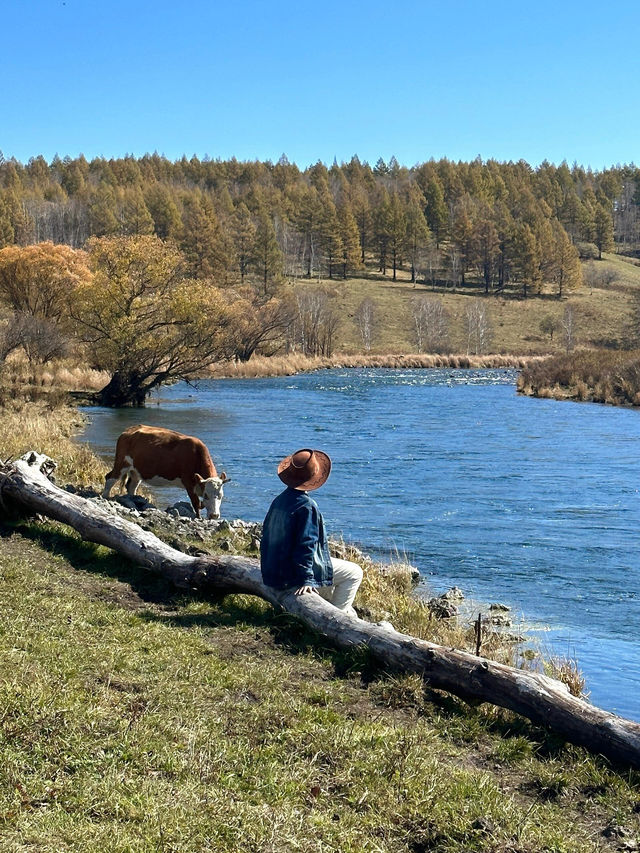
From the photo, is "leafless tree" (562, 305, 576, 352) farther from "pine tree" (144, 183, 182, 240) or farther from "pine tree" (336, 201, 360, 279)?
"pine tree" (144, 183, 182, 240)

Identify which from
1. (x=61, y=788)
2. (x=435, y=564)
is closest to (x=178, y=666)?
(x=61, y=788)

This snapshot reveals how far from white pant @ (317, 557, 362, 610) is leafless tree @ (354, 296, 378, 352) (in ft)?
272

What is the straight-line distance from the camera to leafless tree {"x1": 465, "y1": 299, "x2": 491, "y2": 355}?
9356 cm

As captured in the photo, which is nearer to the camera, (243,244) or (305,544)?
(305,544)

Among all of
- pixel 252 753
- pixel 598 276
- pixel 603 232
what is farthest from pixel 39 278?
pixel 603 232

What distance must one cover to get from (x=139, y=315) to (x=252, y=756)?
41.1 metres

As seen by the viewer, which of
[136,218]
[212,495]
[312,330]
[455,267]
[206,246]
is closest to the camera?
[212,495]

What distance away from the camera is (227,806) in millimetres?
4926

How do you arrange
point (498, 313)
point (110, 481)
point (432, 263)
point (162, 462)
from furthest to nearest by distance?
point (432, 263)
point (498, 313)
point (110, 481)
point (162, 462)

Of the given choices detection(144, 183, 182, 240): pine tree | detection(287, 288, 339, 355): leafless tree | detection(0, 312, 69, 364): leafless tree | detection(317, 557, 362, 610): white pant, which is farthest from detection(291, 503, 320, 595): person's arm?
detection(144, 183, 182, 240): pine tree

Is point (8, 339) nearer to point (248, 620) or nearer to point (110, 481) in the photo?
point (110, 481)

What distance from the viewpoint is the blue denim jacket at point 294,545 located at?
8656 millimetres

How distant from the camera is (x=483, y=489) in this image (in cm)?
2327

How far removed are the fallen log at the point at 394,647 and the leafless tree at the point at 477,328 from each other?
3251 inches
